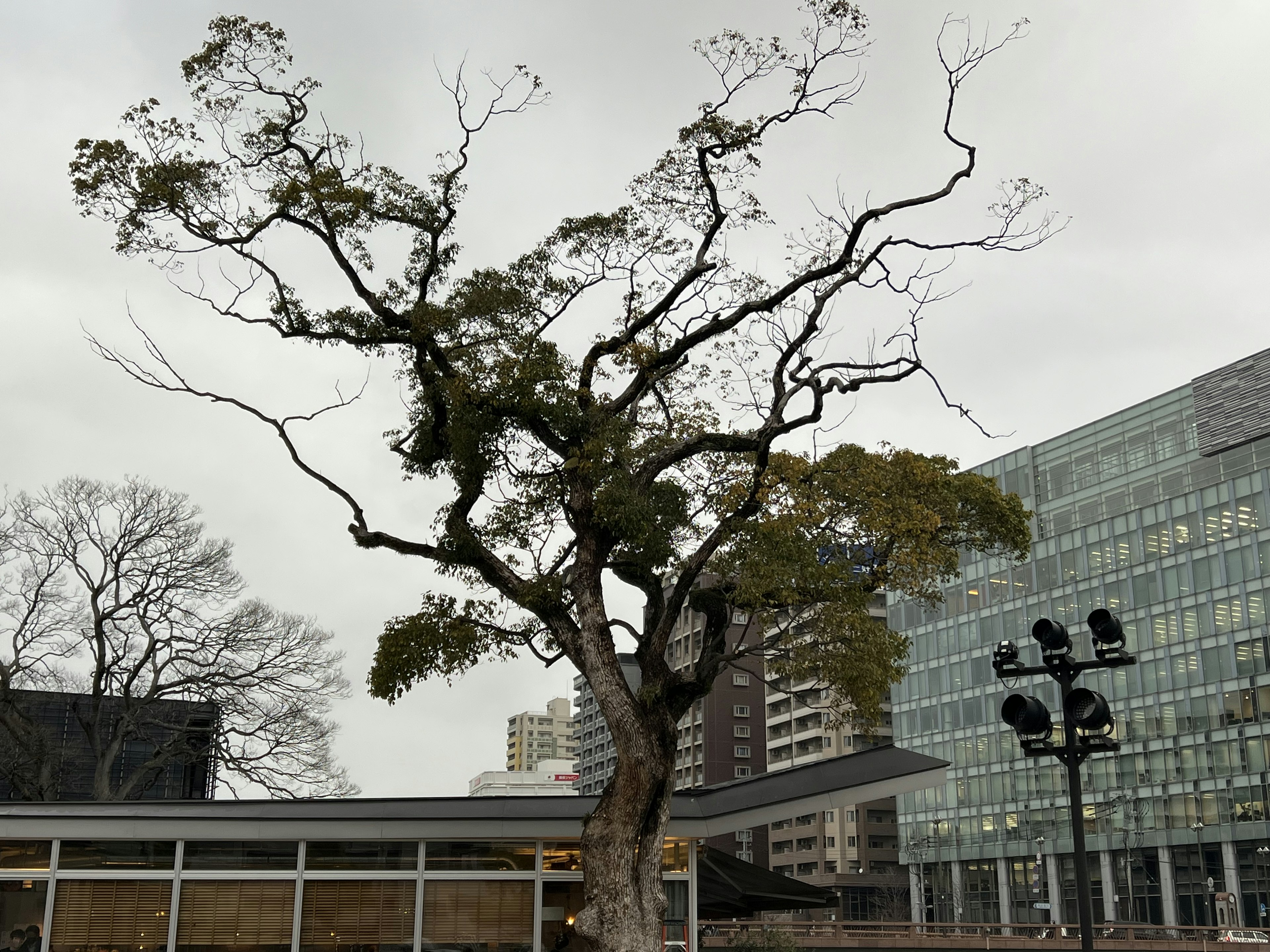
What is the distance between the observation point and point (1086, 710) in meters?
9.12

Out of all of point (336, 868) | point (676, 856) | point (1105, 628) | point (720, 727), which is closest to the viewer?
point (1105, 628)

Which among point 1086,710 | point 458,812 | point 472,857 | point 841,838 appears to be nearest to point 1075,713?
point 1086,710

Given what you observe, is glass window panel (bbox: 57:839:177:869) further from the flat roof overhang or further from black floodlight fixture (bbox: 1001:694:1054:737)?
black floodlight fixture (bbox: 1001:694:1054:737)

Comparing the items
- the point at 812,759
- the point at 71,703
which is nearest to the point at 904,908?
the point at 812,759

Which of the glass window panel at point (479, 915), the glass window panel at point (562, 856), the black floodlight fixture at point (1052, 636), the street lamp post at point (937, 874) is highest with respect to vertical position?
the black floodlight fixture at point (1052, 636)

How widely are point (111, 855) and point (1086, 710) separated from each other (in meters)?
13.4

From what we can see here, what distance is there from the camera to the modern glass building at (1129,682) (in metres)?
55.7

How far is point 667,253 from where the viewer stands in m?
16.1

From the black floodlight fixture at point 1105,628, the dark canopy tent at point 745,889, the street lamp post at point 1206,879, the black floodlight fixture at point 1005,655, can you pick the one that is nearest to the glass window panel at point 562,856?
the dark canopy tent at point 745,889

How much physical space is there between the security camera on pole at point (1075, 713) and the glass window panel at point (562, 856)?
8640mm

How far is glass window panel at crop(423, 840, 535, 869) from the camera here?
53.9 feet

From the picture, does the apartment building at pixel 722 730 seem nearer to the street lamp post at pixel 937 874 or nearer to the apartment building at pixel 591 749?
the apartment building at pixel 591 749

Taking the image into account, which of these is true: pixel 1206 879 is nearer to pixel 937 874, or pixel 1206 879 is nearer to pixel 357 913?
pixel 937 874

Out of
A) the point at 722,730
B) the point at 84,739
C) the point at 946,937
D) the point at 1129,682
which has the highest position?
the point at 722,730
